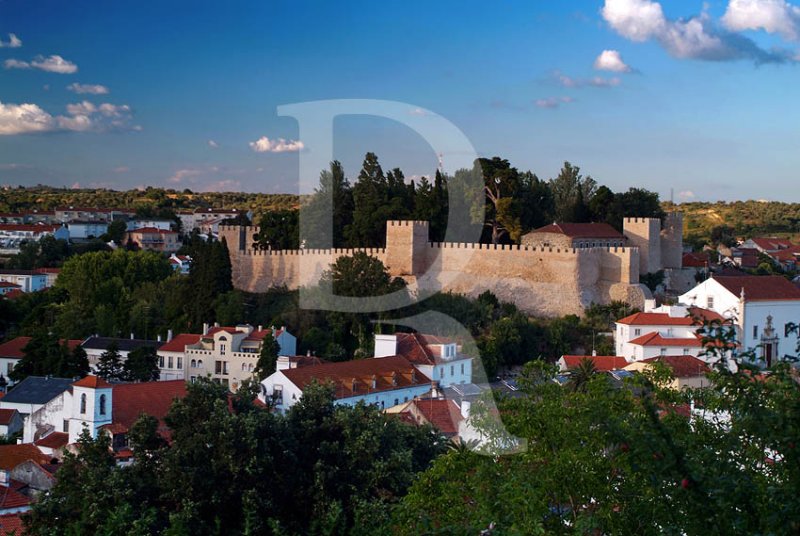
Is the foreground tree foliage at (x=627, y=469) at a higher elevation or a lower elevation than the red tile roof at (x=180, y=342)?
higher

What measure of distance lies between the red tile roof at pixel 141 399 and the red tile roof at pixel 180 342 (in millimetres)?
4533

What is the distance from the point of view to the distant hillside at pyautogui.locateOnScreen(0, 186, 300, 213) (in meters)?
65.0

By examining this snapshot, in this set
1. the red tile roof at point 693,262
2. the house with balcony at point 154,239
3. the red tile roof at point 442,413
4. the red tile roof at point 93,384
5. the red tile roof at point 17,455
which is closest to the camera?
the red tile roof at point 17,455

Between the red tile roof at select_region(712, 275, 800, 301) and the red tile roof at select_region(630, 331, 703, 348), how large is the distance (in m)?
1.62

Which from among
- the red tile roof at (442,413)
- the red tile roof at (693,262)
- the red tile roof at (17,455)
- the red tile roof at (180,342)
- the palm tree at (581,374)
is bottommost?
the red tile roof at (17,455)

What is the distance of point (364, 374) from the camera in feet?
66.6

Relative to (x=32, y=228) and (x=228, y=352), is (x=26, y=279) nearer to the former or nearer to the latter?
(x=32, y=228)

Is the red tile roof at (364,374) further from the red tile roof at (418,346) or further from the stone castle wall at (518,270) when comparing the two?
the stone castle wall at (518,270)

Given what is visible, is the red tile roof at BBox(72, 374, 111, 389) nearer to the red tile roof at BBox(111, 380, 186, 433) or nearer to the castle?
the red tile roof at BBox(111, 380, 186, 433)

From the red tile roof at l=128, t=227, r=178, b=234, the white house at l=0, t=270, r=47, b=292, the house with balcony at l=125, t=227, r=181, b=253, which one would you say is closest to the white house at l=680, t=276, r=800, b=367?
the white house at l=0, t=270, r=47, b=292

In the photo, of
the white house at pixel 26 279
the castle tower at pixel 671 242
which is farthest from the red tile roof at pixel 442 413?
the white house at pixel 26 279

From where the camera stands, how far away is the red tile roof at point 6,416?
20766mm

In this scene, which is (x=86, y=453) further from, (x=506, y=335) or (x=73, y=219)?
(x=73, y=219)

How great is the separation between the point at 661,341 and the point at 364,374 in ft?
20.7
